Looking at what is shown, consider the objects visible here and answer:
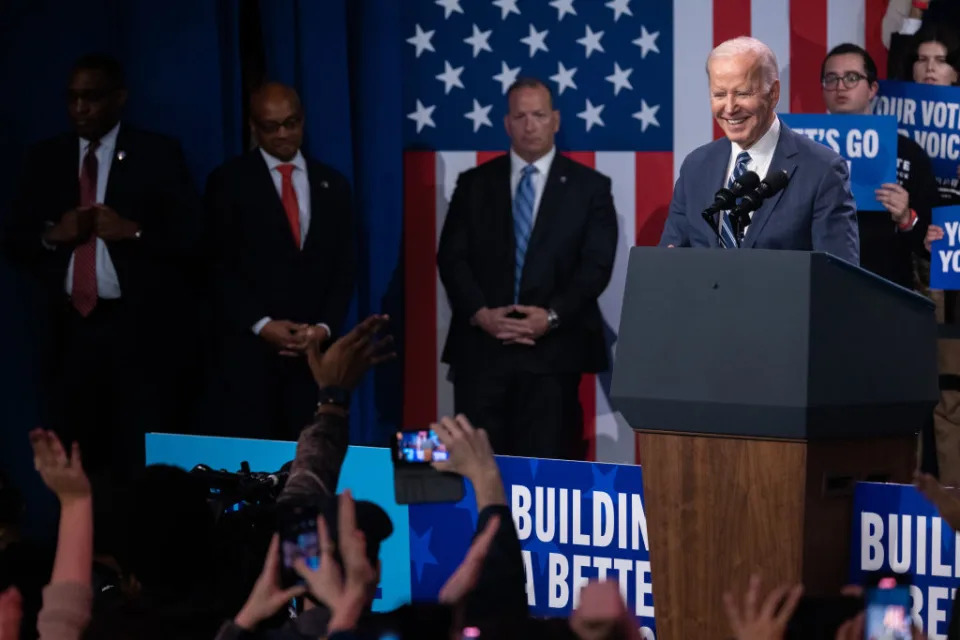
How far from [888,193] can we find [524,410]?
1678mm

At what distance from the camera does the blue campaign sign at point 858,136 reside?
5.55 meters

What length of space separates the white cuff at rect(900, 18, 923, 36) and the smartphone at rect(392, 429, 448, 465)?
163 inches

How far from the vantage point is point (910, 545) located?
3.27 meters

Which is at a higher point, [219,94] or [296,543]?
[219,94]

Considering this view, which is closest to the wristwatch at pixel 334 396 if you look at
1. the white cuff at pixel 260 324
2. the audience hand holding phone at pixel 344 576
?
the audience hand holding phone at pixel 344 576

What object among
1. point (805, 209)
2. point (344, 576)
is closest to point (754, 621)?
point (344, 576)

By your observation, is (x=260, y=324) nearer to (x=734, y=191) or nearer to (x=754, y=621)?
(x=734, y=191)

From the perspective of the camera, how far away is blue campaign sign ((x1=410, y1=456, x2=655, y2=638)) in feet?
12.1

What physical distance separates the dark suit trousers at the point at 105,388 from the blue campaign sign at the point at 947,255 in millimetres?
3026

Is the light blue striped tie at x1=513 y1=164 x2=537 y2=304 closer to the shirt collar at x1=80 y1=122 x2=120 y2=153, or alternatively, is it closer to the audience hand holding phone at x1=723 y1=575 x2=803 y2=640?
the shirt collar at x1=80 y1=122 x2=120 y2=153

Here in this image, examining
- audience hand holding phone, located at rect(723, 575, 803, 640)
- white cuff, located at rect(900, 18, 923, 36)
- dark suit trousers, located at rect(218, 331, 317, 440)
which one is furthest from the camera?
white cuff, located at rect(900, 18, 923, 36)

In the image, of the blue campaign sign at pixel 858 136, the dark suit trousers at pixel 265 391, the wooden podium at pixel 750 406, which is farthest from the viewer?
the dark suit trousers at pixel 265 391

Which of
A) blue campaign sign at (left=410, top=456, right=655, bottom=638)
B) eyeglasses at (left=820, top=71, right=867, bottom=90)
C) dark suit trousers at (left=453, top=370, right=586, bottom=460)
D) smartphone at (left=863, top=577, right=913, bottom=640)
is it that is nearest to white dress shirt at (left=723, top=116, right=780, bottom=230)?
blue campaign sign at (left=410, top=456, right=655, bottom=638)

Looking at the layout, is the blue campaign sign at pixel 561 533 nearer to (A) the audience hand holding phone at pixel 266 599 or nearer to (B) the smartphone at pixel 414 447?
(B) the smartphone at pixel 414 447
